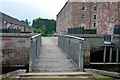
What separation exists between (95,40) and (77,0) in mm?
41371

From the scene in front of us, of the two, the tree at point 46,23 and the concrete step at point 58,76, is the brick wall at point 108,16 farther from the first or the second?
the tree at point 46,23

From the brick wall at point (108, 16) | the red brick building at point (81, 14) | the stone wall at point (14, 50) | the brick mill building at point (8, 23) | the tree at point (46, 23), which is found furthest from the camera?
the tree at point (46, 23)

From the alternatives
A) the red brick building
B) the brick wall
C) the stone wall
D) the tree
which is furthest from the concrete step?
the tree

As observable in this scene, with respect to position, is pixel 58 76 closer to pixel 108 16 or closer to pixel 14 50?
pixel 14 50

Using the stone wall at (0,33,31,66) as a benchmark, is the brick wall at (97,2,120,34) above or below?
above

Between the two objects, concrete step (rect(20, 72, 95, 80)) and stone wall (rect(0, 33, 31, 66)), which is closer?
concrete step (rect(20, 72, 95, 80))

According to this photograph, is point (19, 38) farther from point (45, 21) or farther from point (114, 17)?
point (45, 21)

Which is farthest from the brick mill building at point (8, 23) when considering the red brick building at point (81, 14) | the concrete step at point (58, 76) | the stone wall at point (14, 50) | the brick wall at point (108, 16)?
the concrete step at point (58, 76)

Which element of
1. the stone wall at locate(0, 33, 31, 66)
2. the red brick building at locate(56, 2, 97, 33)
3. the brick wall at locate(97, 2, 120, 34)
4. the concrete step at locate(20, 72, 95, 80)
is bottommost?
the concrete step at locate(20, 72, 95, 80)

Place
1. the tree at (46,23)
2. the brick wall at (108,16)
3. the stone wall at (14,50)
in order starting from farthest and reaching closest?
the tree at (46,23) < the brick wall at (108,16) < the stone wall at (14,50)

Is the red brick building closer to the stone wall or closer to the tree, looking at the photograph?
the stone wall

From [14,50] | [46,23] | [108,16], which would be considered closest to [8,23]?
[108,16]

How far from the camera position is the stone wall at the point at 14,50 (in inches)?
488

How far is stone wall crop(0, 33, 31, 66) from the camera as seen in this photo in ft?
40.7
